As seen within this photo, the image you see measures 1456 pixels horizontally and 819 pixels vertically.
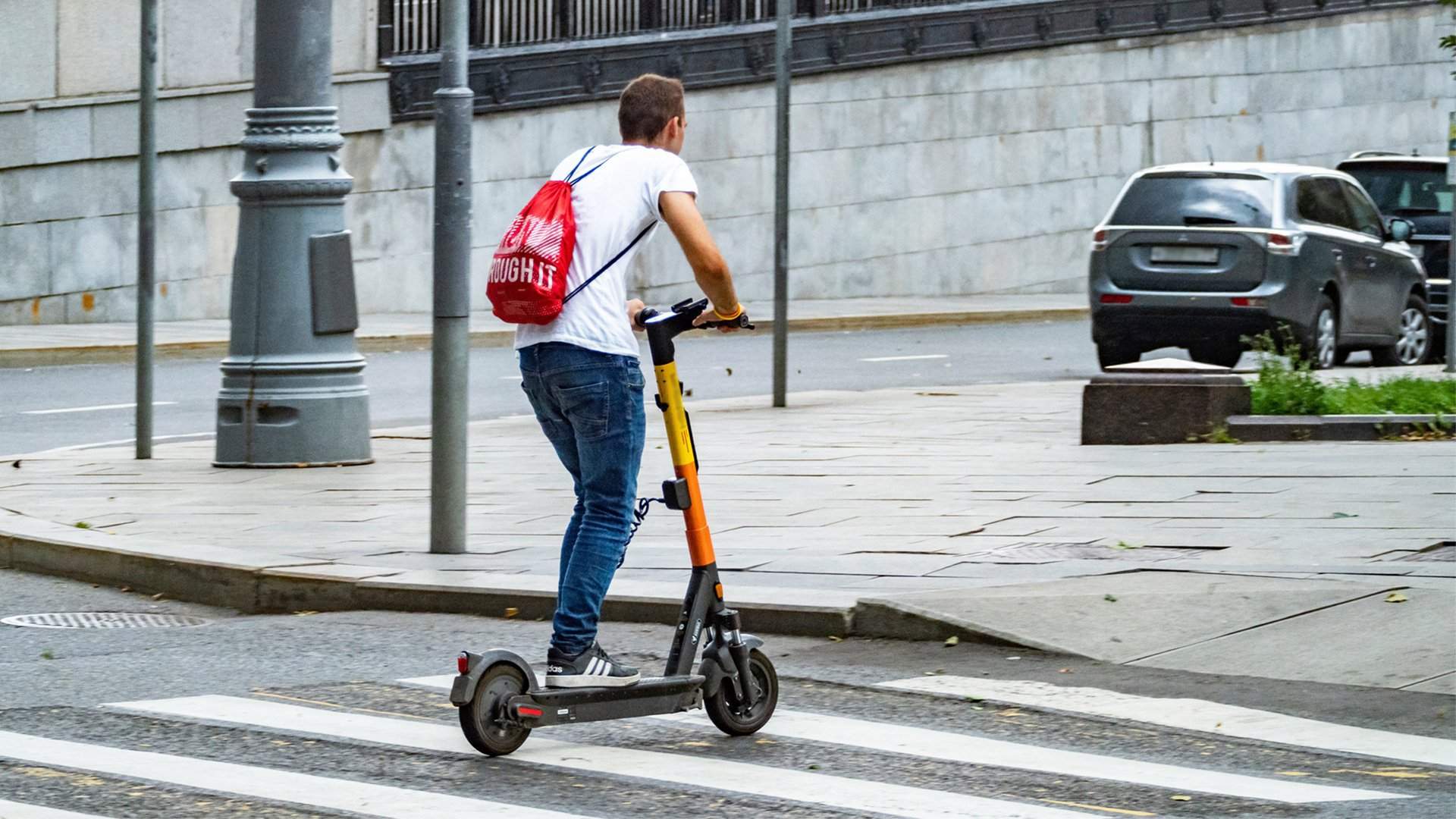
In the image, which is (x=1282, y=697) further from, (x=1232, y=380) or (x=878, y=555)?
(x=1232, y=380)

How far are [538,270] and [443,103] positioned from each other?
3.18 metres

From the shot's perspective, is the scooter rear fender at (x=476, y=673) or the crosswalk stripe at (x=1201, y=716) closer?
the scooter rear fender at (x=476, y=673)

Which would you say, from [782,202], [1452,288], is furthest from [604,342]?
[1452,288]

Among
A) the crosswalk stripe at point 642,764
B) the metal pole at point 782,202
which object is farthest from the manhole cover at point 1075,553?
the metal pole at point 782,202

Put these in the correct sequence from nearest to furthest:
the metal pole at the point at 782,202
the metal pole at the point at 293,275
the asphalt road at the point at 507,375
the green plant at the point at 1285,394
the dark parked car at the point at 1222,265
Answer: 1. the metal pole at the point at 293,275
2. the green plant at the point at 1285,394
3. the asphalt road at the point at 507,375
4. the metal pole at the point at 782,202
5. the dark parked car at the point at 1222,265

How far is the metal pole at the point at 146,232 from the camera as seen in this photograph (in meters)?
12.4

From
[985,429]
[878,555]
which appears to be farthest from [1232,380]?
[878,555]

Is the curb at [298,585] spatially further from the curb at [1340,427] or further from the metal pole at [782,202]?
the metal pole at [782,202]

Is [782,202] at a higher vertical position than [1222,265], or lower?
higher

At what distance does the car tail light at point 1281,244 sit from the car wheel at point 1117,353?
124 cm

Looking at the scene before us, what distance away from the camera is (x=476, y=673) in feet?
18.6

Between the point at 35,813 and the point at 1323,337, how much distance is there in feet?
46.1

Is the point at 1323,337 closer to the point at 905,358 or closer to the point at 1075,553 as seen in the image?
the point at 905,358

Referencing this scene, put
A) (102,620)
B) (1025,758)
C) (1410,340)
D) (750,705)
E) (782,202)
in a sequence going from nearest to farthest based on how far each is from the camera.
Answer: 1. (1025,758)
2. (750,705)
3. (102,620)
4. (782,202)
5. (1410,340)
